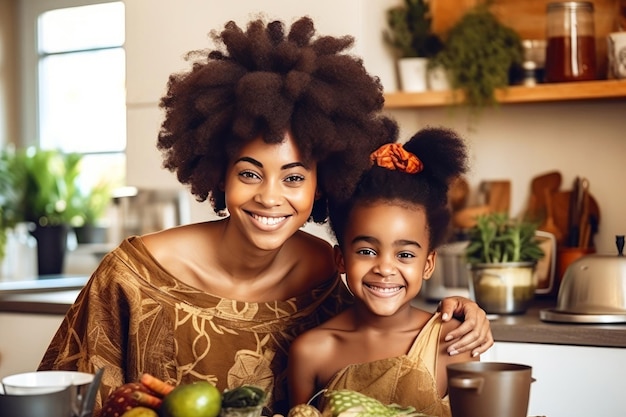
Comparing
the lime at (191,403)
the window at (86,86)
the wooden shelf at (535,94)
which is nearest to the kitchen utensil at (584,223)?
the wooden shelf at (535,94)

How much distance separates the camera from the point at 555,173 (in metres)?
3.13

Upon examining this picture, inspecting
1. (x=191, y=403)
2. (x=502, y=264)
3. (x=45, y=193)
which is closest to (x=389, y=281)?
(x=191, y=403)

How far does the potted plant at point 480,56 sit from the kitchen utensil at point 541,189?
297mm

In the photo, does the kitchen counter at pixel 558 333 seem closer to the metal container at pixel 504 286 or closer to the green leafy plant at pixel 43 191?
the metal container at pixel 504 286

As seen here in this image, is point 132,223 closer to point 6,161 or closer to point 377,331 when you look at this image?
point 6,161

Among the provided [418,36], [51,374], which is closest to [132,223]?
[418,36]

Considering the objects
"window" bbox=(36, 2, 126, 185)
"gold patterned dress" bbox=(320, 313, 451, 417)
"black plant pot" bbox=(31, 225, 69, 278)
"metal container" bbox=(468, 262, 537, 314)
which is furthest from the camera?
"window" bbox=(36, 2, 126, 185)

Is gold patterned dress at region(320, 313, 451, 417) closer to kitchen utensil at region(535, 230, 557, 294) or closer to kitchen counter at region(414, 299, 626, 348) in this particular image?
kitchen counter at region(414, 299, 626, 348)

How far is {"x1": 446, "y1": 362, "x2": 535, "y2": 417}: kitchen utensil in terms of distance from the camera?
3.94 ft

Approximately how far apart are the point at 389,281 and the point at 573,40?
1.50m

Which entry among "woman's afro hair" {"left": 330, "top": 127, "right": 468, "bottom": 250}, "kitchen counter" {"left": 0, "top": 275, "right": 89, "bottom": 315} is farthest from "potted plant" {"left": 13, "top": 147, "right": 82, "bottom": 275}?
"woman's afro hair" {"left": 330, "top": 127, "right": 468, "bottom": 250}

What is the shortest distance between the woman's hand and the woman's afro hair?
12 cm

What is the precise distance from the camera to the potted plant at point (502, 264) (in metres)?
2.66

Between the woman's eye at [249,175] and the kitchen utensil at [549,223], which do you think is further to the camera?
the kitchen utensil at [549,223]
